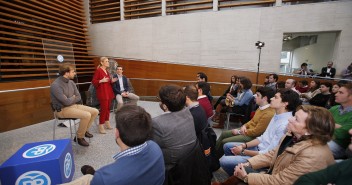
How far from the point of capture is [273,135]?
1811 millimetres

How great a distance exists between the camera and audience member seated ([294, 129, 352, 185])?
3.12 feet

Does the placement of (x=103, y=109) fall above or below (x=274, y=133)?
below

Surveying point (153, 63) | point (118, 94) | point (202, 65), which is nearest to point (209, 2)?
point (202, 65)

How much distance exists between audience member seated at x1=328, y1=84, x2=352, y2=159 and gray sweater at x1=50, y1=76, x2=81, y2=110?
300cm

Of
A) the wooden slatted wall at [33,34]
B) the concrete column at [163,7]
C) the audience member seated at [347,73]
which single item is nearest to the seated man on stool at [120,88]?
the wooden slatted wall at [33,34]

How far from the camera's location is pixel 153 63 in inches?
245

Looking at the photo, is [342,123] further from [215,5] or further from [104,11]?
[104,11]

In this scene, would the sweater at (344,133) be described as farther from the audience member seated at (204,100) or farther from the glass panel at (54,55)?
the glass panel at (54,55)

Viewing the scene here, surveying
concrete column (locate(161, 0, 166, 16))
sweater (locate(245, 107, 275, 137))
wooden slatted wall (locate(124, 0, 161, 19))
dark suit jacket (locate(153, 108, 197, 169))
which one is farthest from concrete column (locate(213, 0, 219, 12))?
dark suit jacket (locate(153, 108, 197, 169))

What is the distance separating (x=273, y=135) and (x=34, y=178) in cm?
206

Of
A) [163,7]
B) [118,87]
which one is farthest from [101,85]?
[163,7]

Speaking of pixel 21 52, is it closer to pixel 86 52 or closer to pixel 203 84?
pixel 86 52

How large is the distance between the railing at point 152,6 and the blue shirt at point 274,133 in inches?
164

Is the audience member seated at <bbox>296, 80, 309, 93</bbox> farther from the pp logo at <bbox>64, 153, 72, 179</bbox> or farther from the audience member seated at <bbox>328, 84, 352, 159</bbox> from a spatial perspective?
the pp logo at <bbox>64, 153, 72, 179</bbox>
